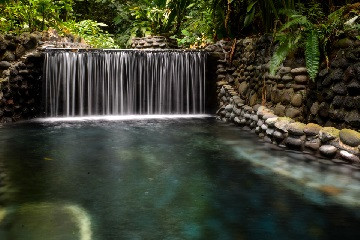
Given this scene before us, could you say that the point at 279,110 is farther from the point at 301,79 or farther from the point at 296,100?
the point at 301,79

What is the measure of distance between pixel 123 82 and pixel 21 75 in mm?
2614

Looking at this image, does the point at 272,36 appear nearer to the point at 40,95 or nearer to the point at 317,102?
the point at 317,102

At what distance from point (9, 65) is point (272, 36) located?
599cm

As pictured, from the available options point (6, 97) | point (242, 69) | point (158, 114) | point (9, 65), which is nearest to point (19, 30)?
point (9, 65)

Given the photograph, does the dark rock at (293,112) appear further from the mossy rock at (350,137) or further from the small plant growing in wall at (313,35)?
the mossy rock at (350,137)

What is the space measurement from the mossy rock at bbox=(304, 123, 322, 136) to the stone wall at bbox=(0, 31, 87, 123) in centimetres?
663

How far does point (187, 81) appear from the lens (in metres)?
11.2

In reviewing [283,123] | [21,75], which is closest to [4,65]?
[21,75]

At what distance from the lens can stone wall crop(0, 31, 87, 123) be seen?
9.34 m

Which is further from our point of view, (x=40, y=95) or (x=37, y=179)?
(x=40, y=95)

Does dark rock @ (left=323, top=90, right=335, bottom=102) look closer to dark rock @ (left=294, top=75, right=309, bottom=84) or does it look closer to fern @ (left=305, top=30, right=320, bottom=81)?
fern @ (left=305, top=30, right=320, bottom=81)

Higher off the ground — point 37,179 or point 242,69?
point 242,69

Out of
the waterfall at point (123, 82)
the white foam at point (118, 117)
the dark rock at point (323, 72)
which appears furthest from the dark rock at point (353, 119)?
the waterfall at point (123, 82)

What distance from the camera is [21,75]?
972cm
